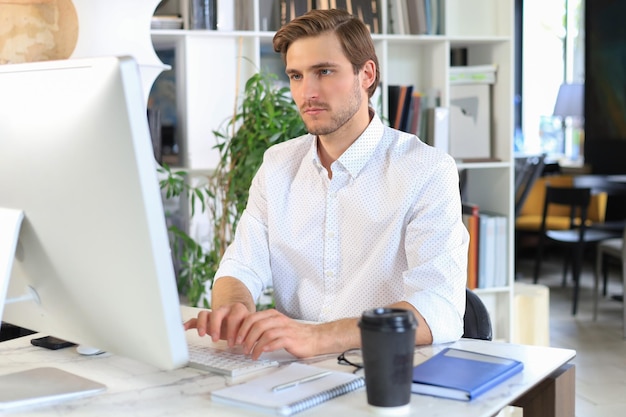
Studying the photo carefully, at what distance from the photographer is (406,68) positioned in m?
3.86

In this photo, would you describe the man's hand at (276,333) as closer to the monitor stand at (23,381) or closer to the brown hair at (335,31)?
the monitor stand at (23,381)

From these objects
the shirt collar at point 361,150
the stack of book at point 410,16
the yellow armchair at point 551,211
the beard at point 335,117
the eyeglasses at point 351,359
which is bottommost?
the yellow armchair at point 551,211

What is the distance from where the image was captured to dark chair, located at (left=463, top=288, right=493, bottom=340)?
72.7 inches

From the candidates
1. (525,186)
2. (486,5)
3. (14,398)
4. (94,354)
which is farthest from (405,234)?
(525,186)

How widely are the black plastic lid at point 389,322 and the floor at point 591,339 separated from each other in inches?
113

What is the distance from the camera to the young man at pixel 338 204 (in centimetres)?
187

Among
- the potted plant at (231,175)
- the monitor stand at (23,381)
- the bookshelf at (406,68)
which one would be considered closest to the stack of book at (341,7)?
the bookshelf at (406,68)

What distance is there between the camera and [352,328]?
1.54 metres

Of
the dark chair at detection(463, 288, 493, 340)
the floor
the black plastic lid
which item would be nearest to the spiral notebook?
the black plastic lid

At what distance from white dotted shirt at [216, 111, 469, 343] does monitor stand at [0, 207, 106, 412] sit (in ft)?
2.09

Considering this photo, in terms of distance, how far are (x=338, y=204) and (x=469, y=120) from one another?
79.1 inches

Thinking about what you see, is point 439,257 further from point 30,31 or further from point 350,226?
point 30,31

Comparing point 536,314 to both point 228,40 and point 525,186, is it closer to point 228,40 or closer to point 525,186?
point 228,40

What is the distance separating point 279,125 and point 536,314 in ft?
5.16
